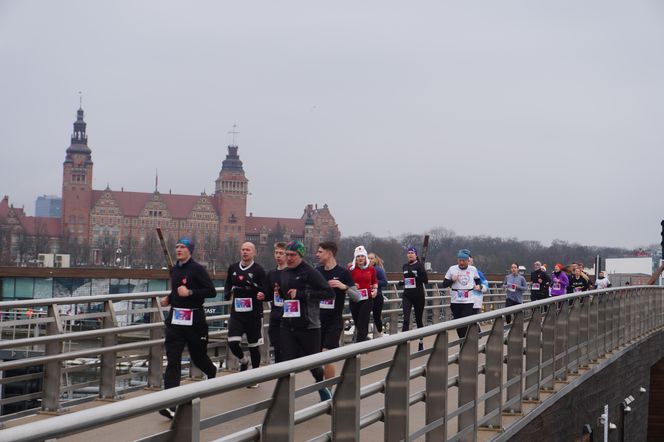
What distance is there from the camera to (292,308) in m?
10.0

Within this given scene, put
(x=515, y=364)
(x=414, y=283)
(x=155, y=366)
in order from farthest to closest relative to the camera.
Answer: (x=414, y=283), (x=155, y=366), (x=515, y=364)

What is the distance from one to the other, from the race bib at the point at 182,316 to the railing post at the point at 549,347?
3.79 meters

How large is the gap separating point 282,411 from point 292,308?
5561 millimetres

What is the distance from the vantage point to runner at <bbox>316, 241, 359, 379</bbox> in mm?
11203

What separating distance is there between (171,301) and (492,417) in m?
3.06

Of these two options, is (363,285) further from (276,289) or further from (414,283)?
(276,289)

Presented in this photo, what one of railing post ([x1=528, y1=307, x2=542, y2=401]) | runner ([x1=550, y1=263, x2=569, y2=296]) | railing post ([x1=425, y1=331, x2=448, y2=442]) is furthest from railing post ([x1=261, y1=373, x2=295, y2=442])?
runner ([x1=550, y1=263, x2=569, y2=296])

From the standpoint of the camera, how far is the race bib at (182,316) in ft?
31.7

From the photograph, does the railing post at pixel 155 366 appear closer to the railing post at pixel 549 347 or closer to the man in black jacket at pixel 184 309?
the man in black jacket at pixel 184 309

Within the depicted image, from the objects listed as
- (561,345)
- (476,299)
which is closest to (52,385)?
(561,345)

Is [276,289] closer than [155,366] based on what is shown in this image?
Yes

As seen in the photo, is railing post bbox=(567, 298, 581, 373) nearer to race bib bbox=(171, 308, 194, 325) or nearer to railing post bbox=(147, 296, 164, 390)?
railing post bbox=(147, 296, 164, 390)

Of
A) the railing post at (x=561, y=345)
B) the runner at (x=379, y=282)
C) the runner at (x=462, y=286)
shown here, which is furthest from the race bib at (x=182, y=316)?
the runner at (x=379, y=282)

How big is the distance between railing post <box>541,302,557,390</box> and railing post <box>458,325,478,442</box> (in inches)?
133
